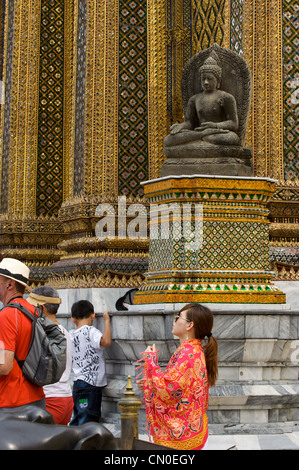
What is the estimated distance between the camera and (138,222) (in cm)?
1126

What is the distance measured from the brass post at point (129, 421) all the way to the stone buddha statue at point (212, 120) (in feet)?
12.9

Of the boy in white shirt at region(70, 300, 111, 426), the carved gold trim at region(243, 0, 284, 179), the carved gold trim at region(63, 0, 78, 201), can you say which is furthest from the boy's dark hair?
the carved gold trim at region(63, 0, 78, 201)

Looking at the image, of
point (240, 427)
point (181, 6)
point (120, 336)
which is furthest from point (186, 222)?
point (181, 6)

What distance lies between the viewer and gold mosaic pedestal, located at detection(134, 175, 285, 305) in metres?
7.97

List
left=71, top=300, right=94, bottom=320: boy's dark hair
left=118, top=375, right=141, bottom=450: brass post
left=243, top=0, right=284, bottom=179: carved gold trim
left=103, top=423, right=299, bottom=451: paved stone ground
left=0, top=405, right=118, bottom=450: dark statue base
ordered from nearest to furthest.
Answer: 1. left=0, top=405, right=118, bottom=450: dark statue base
2. left=118, top=375, right=141, bottom=450: brass post
3. left=103, top=423, right=299, bottom=451: paved stone ground
4. left=71, top=300, right=94, bottom=320: boy's dark hair
5. left=243, top=0, right=284, bottom=179: carved gold trim

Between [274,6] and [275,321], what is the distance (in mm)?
5327

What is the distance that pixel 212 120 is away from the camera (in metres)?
8.92

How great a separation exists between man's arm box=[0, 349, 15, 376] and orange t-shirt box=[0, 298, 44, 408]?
24 millimetres

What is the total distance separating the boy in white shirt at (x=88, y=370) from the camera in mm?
7953

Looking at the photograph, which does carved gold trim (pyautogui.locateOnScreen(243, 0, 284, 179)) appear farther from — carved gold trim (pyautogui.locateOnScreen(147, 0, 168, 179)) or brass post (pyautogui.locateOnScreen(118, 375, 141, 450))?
brass post (pyautogui.locateOnScreen(118, 375, 141, 450))

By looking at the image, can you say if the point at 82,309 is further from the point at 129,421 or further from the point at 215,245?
the point at 129,421

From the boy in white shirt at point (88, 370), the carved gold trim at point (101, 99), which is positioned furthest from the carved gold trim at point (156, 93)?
the boy in white shirt at point (88, 370)

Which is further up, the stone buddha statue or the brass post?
the stone buddha statue
